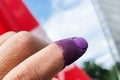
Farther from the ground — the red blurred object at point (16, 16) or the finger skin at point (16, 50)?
the finger skin at point (16, 50)

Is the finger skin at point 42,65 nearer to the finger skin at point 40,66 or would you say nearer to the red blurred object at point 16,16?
the finger skin at point 40,66

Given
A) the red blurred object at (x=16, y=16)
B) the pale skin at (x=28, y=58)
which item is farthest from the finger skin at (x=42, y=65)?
the red blurred object at (x=16, y=16)

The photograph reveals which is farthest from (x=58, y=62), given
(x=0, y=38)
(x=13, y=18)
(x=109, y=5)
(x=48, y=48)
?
(x=109, y=5)

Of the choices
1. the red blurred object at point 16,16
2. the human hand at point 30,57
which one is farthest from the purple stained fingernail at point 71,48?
the red blurred object at point 16,16

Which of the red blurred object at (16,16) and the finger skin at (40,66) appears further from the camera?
the red blurred object at (16,16)

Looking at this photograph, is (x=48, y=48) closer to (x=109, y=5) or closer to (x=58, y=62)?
(x=58, y=62)

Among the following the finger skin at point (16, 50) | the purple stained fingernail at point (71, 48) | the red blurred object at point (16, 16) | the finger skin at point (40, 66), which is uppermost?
the finger skin at point (16, 50)

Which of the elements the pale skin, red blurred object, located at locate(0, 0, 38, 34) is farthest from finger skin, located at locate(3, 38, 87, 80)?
red blurred object, located at locate(0, 0, 38, 34)
